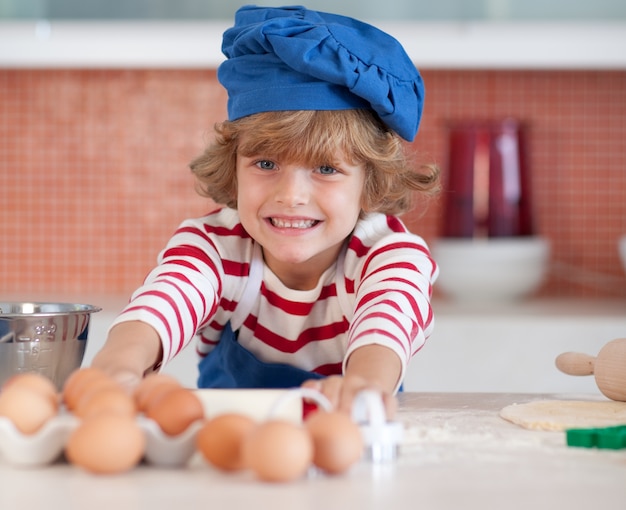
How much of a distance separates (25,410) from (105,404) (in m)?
0.06

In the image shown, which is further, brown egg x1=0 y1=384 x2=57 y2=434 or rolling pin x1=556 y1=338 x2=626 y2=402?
rolling pin x1=556 y1=338 x2=626 y2=402

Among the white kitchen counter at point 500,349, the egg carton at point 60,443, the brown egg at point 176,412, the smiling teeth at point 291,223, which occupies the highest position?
the smiling teeth at point 291,223

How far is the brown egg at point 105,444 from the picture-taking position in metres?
0.58

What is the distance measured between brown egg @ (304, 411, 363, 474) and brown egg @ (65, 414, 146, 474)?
115 mm

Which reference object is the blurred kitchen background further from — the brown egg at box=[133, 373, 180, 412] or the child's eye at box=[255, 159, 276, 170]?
the brown egg at box=[133, 373, 180, 412]

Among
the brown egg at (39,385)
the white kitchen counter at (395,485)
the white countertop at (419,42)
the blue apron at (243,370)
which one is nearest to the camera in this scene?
the white kitchen counter at (395,485)

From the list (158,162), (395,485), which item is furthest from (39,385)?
(158,162)

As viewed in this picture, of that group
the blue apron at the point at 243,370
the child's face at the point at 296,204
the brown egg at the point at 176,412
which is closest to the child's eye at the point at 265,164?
the child's face at the point at 296,204

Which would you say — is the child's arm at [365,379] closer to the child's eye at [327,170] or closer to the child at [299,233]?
the child at [299,233]

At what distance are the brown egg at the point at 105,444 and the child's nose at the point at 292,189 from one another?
0.50m

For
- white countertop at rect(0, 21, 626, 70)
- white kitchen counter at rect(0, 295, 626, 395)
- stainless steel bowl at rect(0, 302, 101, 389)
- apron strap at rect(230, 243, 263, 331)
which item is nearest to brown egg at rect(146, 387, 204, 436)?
stainless steel bowl at rect(0, 302, 101, 389)

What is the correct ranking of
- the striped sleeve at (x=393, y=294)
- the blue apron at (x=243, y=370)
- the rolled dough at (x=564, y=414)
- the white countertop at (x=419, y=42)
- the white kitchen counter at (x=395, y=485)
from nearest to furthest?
1. the white kitchen counter at (x=395, y=485)
2. the rolled dough at (x=564, y=414)
3. the striped sleeve at (x=393, y=294)
4. the blue apron at (x=243, y=370)
5. the white countertop at (x=419, y=42)

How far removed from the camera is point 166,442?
616mm

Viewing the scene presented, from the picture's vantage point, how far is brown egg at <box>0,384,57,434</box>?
0.63 m
